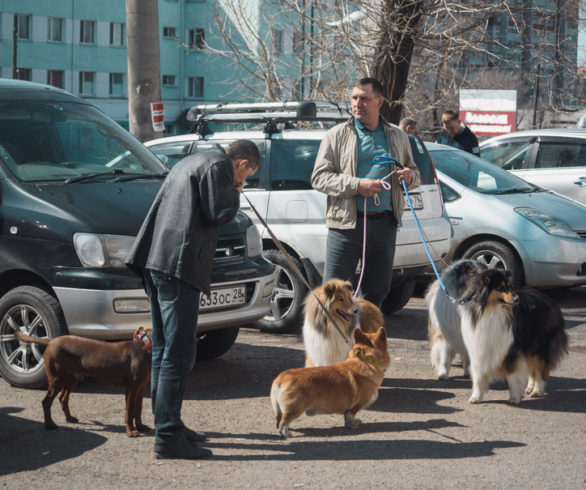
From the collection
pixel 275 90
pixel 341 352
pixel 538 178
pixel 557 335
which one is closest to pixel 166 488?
pixel 341 352

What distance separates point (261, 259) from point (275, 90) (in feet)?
37.7

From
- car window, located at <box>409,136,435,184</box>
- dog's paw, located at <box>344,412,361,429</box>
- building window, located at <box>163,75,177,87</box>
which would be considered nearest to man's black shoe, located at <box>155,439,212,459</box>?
dog's paw, located at <box>344,412,361,429</box>

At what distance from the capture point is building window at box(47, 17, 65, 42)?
54000 mm

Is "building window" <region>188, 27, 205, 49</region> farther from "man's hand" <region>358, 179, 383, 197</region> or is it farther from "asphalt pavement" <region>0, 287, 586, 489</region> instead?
"asphalt pavement" <region>0, 287, 586, 489</region>

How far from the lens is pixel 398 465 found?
16.4ft

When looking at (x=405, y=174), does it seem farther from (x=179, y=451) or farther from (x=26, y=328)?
(x=26, y=328)

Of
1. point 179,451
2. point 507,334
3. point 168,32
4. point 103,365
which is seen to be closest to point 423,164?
point 507,334

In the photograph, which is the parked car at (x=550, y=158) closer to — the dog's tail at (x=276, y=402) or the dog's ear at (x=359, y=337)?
the dog's ear at (x=359, y=337)

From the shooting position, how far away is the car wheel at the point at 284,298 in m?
8.71

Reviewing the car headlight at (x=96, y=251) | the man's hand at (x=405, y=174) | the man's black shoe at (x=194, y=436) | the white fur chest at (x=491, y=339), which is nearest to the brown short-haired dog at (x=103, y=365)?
the man's black shoe at (x=194, y=436)

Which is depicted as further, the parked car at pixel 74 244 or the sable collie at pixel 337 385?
the parked car at pixel 74 244

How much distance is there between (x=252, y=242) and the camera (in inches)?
286

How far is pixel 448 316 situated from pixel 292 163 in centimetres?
269

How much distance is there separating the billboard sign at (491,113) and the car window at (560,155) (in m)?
19.6
